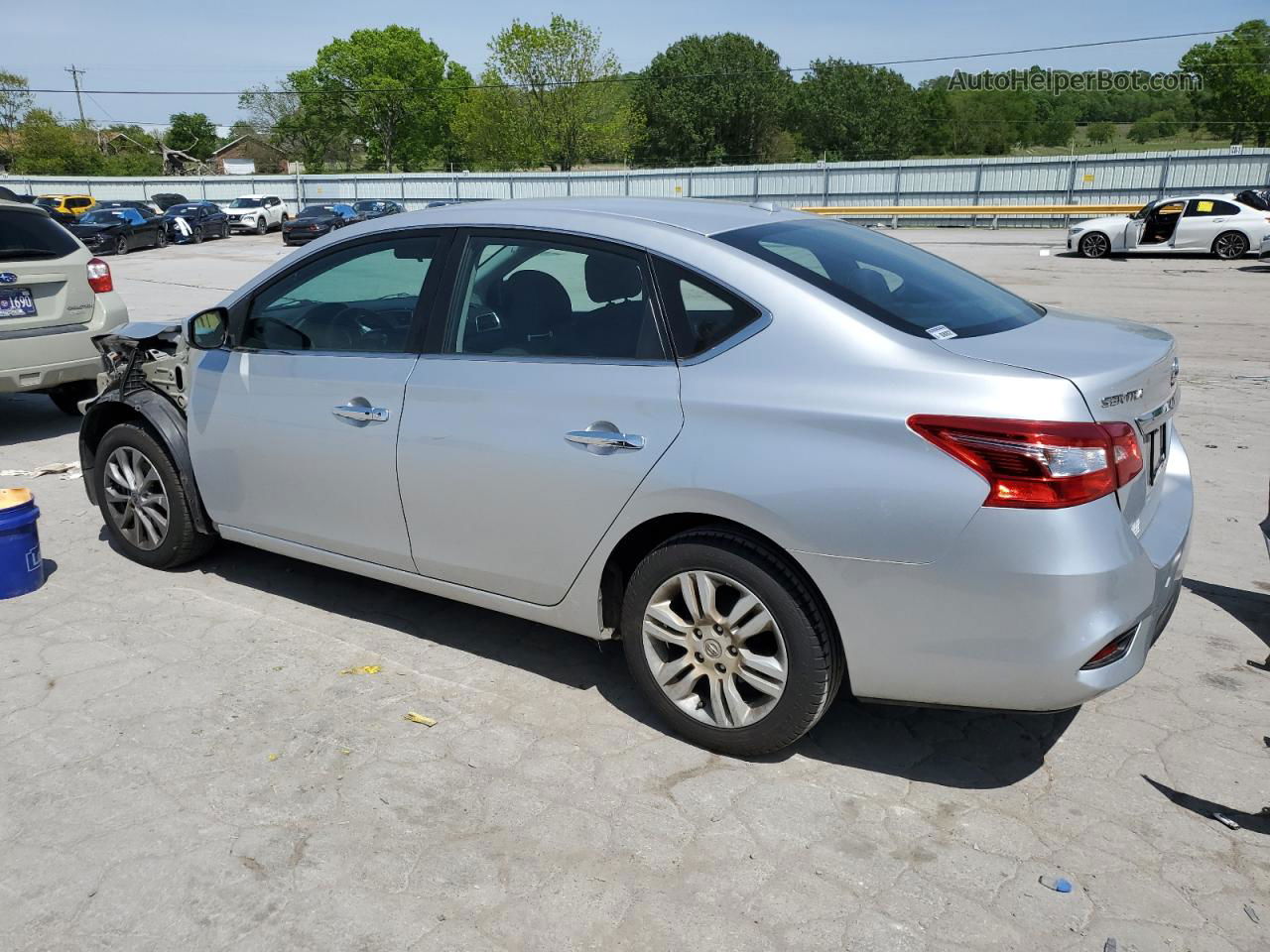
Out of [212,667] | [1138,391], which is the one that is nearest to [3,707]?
[212,667]

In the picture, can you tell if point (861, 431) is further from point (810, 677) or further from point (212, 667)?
point (212, 667)

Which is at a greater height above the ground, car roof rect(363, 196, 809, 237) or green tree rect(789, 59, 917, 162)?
green tree rect(789, 59, 917, 162)

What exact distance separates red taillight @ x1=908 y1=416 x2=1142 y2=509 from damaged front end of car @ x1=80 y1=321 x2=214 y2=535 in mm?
3471

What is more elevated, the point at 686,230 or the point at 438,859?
the point at 686,230

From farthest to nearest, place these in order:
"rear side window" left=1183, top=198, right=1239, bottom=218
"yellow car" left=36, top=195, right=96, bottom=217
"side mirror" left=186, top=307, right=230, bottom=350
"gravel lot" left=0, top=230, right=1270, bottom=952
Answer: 1. "yellow car" left=36, top=195, right=96, bottom=217
2. "rear side window" left=1183, top=198, right=1239, bottom=218
3. "side mirror" left=186, top=307, right=230, bottom=350
4. "gravel lot" left=0, top=230, right=1270, bottom=952

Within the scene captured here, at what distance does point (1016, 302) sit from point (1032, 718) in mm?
1508

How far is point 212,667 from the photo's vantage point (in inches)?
159

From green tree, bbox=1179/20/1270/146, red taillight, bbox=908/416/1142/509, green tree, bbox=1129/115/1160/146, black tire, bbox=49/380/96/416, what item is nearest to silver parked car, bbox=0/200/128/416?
black tire, bbox=49/380/96/416

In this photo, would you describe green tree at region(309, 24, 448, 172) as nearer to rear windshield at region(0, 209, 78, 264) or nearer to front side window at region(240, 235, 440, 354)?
rear windshield at region(0, 209, 78, 264)

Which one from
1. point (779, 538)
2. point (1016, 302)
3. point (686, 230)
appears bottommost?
point (779, 538)

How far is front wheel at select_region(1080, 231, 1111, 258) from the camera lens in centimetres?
2328

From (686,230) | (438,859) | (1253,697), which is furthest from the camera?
(1253,697)

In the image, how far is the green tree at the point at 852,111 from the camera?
95062mm

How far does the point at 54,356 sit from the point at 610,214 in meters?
5.68
